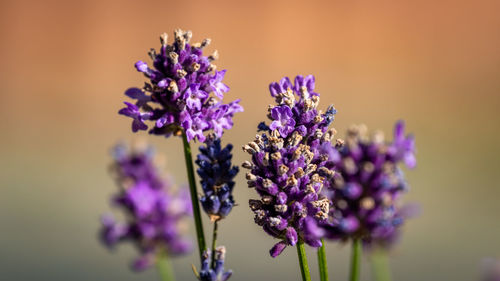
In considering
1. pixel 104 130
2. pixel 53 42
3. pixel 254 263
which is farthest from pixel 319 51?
pixel 254 263

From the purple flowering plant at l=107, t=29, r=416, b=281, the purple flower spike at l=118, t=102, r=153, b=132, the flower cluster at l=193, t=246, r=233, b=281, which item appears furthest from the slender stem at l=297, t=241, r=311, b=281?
the purple flower spike at l=118, t=102, r=153, b=132

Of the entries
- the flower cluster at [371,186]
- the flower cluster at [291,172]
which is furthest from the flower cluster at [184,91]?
the flower cluster at [371,186]

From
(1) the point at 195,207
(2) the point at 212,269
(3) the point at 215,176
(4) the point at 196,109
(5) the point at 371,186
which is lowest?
(2) the point at 212,269

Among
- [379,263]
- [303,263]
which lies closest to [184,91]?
[303,263]

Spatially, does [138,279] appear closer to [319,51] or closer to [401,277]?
[401,277]

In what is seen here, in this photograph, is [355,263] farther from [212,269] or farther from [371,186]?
[212,269]
